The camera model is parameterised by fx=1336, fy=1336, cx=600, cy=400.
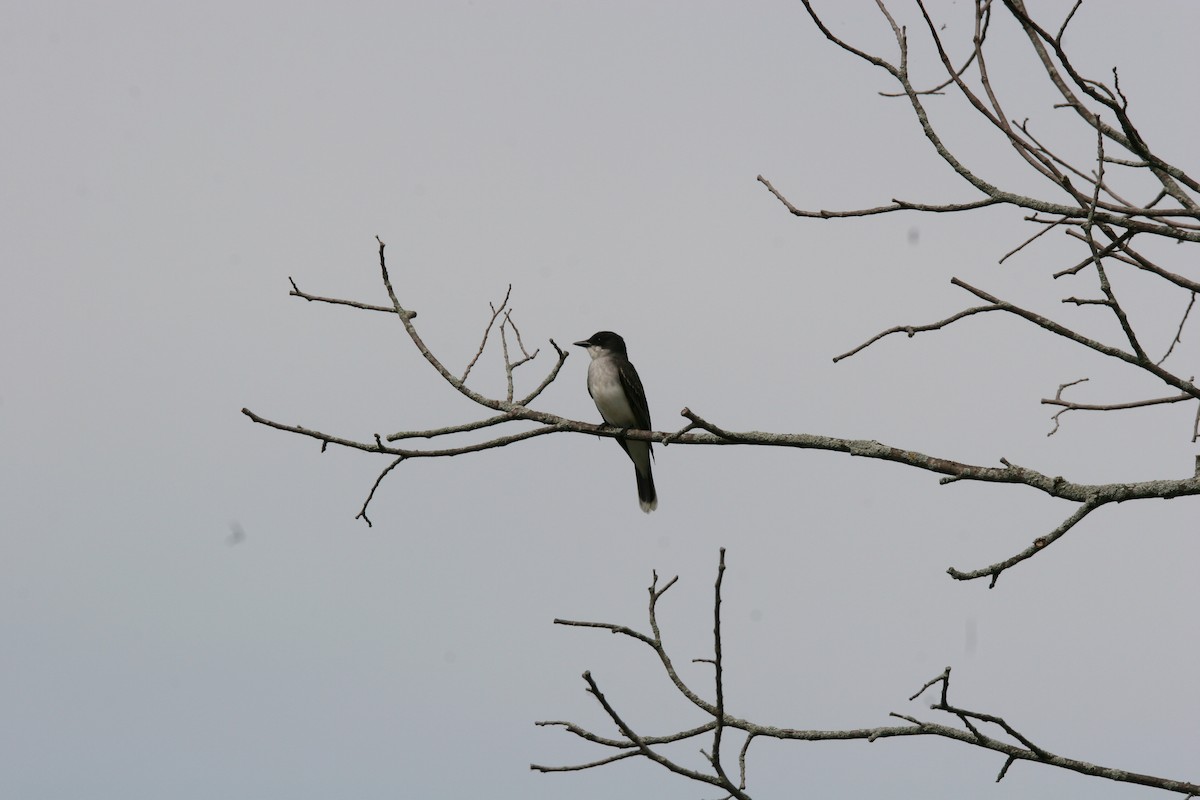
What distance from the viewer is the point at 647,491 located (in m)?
12.1

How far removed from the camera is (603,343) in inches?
455

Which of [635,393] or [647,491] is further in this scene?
[647,491]

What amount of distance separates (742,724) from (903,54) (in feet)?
8.42

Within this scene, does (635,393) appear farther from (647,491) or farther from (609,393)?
(647,491)

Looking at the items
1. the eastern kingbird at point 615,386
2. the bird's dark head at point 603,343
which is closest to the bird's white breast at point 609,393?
the eastern kingbird at point 615,386

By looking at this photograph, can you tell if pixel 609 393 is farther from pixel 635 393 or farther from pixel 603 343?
pixel 603 343

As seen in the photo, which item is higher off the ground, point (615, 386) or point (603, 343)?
point (603, 343)

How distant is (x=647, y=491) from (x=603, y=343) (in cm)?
148

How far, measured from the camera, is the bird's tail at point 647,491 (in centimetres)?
1202

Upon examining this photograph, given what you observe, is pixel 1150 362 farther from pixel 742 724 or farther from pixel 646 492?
pixel 646 492

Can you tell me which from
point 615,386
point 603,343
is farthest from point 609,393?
point 603,343

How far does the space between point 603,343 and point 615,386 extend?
2.10ft

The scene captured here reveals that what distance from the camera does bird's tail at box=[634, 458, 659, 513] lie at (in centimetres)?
1202

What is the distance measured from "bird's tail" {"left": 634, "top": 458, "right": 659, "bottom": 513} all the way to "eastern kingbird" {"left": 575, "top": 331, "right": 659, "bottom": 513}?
34 cm
